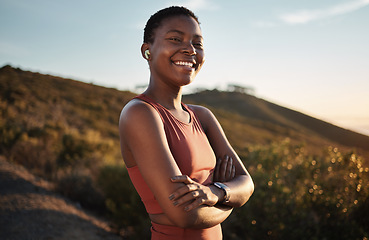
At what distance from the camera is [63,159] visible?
35.9ft

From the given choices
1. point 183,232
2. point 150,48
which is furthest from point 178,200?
point 150,48

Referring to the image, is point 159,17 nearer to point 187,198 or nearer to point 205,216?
point 187,198

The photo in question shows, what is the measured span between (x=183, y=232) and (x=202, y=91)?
7109cm

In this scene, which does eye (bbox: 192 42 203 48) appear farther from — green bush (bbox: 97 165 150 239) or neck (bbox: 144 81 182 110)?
green bush (bbox: 97 165 150 239)

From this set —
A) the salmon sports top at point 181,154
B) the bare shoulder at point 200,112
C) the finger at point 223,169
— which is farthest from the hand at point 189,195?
the bare shoulder at point 200,112

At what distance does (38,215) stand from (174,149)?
5209 millimetres

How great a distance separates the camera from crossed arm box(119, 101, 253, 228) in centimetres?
134

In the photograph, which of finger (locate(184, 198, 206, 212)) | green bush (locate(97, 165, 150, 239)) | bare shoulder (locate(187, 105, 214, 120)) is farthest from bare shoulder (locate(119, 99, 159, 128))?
green bush (locate(97, 165, 150, 239))

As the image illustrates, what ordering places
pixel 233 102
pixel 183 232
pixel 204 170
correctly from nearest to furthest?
pixel 183 232 < pixel 204 170 < pixel 233 102

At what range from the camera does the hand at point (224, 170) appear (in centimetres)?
182

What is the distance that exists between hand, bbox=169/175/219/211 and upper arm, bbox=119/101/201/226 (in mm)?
27

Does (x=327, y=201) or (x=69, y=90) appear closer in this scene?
(x=327, y=201)

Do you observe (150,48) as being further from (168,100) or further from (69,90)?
(69,90)

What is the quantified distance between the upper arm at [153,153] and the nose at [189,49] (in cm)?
41
